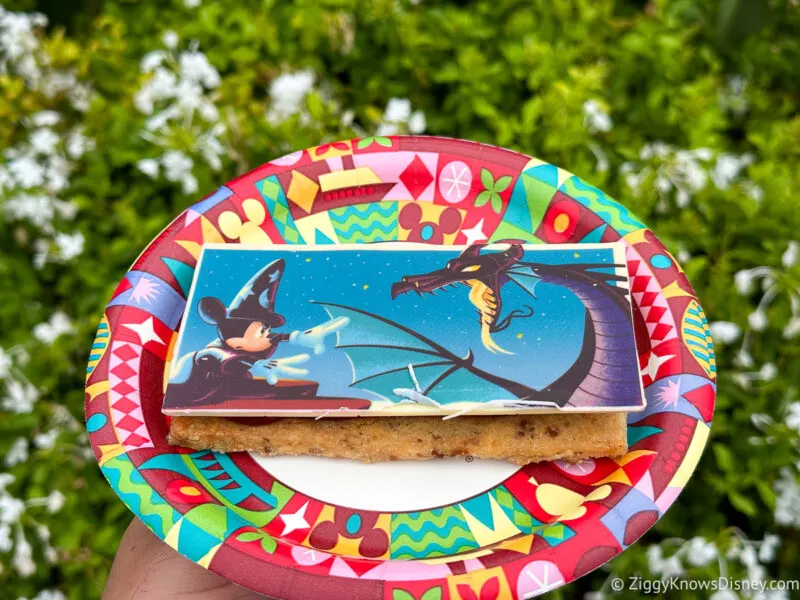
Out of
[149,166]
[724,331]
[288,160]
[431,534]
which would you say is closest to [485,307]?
[431,534]

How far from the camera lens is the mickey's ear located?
0.95 metres

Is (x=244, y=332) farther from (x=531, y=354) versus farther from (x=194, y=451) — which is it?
(x=531, y=354)

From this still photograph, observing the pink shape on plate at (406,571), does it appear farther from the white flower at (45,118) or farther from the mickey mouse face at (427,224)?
the white flower at (45,118)

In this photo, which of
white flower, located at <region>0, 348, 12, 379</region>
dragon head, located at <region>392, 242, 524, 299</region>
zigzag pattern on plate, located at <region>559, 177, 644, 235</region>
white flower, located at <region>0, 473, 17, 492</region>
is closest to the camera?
dragon head, located at <region>392, 242, 524, 299</region>

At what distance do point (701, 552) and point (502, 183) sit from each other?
34.8 inches

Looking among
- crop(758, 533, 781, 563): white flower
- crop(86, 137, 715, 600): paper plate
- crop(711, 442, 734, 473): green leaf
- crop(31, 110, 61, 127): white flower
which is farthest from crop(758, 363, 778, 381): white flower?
crop(31, 110, 61, 127): white flower

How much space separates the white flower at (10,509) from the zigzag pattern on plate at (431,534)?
103 cm

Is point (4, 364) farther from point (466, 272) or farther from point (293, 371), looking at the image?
point (466, 272)

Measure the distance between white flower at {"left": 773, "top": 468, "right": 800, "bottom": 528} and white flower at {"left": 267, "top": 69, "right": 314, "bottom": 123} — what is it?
1485mm

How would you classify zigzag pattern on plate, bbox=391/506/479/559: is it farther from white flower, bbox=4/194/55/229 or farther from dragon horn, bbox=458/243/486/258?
white flower, bbox=4/194/55/229

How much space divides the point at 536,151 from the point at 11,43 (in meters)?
1.49

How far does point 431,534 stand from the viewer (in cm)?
87

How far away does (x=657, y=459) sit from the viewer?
2.86 feet

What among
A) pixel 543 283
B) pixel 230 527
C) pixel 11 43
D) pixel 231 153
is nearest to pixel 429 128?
pixel 231 153
